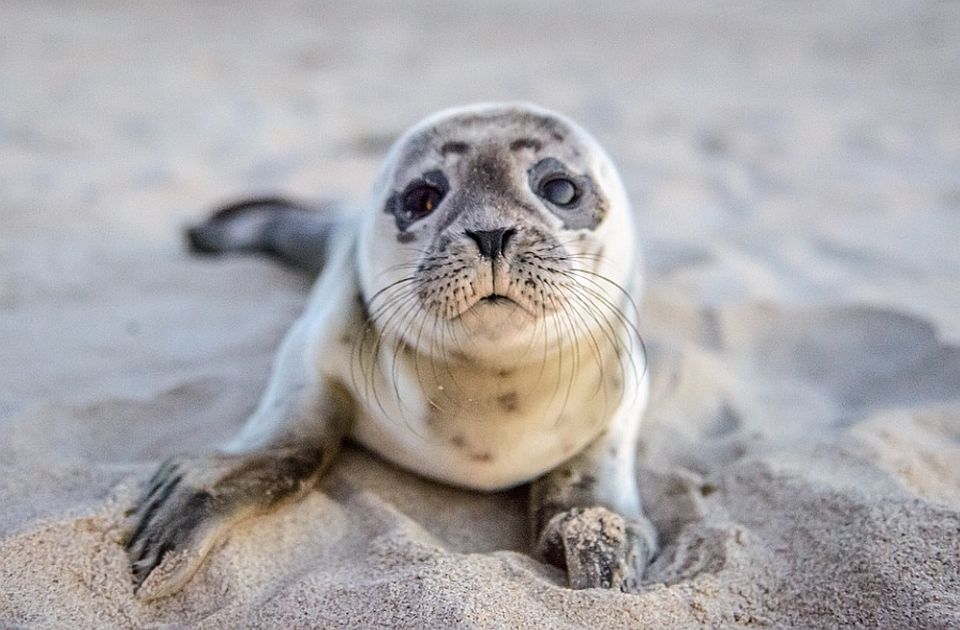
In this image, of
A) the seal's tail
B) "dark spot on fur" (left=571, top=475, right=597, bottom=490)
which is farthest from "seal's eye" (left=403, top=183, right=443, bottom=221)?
the seal's tail

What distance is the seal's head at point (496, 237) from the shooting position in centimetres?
172

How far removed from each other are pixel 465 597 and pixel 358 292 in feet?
2.86

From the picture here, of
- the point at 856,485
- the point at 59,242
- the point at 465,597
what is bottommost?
the point at 59,242

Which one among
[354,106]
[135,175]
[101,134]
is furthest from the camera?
[354,106]

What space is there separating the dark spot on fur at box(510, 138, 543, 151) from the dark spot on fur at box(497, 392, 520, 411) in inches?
20.4

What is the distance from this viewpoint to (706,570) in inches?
67.4

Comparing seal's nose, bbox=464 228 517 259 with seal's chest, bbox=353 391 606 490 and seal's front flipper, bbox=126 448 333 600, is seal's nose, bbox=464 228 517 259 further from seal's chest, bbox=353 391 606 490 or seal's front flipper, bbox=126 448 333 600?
seal's front flipper, bbox=126 448 333 600

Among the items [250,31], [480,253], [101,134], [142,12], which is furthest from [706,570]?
[142,12]

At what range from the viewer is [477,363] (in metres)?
1.89

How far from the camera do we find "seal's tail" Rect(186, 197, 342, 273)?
3.25m

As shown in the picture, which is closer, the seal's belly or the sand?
the sand

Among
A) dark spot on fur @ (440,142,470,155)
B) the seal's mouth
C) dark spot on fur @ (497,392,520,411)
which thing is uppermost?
dark spot on fur @ (440,142,470,155)

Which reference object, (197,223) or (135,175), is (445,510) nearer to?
(197,223)

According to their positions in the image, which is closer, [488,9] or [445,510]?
[445,510]
